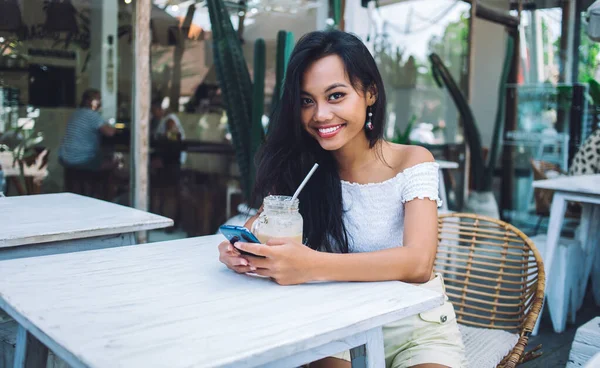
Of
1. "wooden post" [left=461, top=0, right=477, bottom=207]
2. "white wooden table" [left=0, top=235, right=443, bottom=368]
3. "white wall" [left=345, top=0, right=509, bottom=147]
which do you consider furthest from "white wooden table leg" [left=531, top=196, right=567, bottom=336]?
"wooden post" [left=461, top=0, right=477, bottom=207]

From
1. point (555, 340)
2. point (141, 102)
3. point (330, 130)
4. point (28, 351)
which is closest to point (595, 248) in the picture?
point (555, 340)

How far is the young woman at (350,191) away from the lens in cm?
133

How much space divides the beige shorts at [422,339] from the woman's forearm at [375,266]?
171 mm

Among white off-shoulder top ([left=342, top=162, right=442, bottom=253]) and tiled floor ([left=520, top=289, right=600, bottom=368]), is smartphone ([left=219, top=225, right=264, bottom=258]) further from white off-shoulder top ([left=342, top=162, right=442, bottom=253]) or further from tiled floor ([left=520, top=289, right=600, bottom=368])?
tiled floor ([left=520, top=289, right=600, bottom=368])

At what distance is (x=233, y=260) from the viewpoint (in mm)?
1364

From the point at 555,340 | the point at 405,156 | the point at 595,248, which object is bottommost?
the point at 555,340

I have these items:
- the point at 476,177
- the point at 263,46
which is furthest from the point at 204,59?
the point at 476,177

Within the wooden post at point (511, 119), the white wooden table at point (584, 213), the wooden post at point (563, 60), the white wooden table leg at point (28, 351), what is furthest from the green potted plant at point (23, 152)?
the wooden post at point (563, 60)

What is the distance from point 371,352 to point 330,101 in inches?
28.9

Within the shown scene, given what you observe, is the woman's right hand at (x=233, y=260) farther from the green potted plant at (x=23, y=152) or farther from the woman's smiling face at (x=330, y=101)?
the green potted plant at (x=23, y=152)

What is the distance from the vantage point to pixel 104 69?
3.95 meters

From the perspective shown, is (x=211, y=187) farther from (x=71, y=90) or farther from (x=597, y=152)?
(x=597, y=152)

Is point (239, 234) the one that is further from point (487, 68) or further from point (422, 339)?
point (487, 68)

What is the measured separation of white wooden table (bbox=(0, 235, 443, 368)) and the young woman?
0.20 feet
